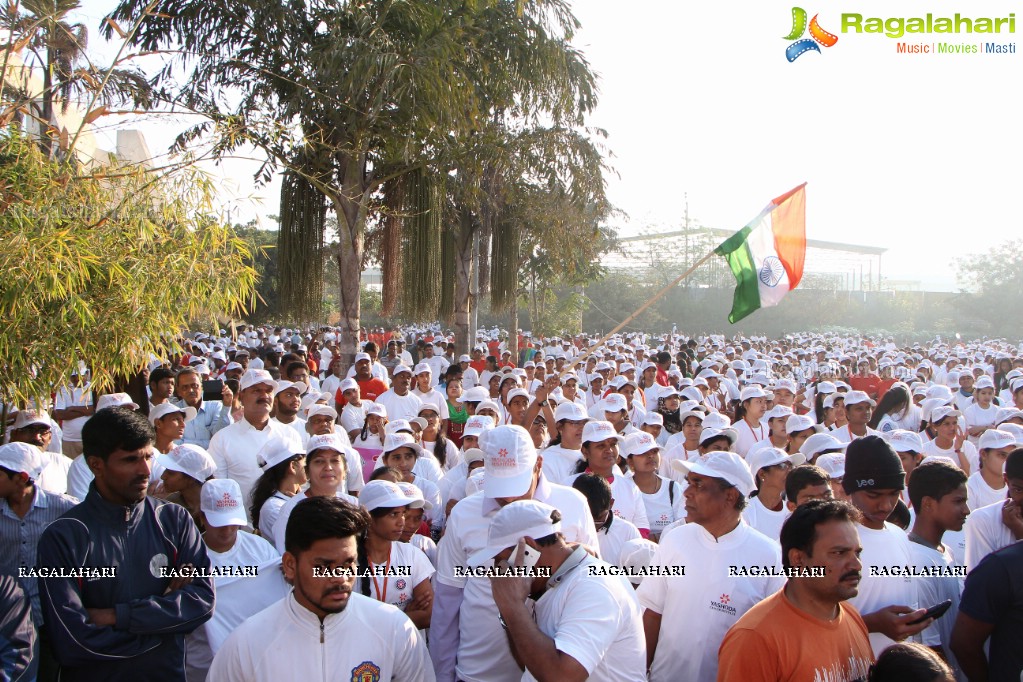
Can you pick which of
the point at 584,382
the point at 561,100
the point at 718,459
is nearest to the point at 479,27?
the point at 561,100

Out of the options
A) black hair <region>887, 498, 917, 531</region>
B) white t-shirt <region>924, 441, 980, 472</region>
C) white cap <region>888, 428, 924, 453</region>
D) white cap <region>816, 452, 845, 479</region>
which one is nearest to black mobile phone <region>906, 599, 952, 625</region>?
black hair <region>887, 498, 917, 531</region>

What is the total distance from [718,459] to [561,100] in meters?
11.1

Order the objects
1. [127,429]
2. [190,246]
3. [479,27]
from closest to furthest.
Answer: [127,429] → [190,246] → [479,27]

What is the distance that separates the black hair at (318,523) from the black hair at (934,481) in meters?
2.78

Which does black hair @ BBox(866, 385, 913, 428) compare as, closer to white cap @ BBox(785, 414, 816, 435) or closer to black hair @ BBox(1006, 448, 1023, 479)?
white cap @ BBox(785, 414, 816, 435)

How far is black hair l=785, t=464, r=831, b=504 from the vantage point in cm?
456

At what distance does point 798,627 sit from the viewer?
2.92 m

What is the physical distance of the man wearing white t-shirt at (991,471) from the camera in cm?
590

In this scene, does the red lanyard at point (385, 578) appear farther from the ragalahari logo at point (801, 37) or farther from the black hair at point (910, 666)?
the ragalahari logo at point (801, 37)

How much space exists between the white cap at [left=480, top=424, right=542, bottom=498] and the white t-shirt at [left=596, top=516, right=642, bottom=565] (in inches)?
39.5

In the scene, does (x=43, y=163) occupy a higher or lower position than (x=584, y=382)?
higher

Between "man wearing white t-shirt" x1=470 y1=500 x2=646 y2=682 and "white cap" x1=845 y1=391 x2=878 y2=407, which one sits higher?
"white cap" x1=845 y1=391 x2=878 y2=407

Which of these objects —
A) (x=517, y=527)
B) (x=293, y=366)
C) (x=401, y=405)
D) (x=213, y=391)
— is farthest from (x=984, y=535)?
(x=213, y=391)

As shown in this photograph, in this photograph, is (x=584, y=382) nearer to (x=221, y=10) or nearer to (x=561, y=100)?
(x=561, y=100)
